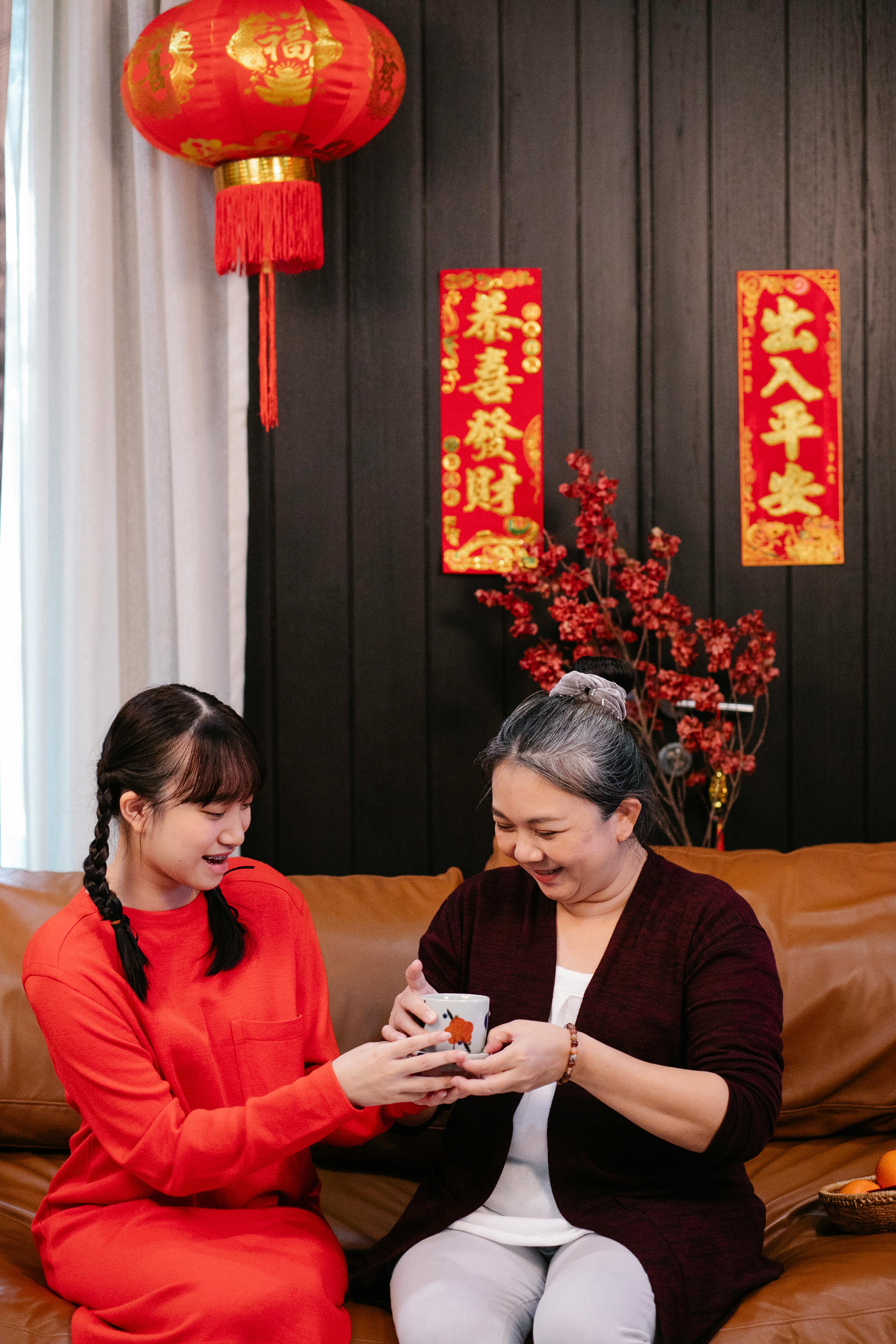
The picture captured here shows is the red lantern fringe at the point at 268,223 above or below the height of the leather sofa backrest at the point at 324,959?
above

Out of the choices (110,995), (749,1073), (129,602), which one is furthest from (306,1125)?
(129,602)

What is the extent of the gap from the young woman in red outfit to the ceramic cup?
0.03 meters

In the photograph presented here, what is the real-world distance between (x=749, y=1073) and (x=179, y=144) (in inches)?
74.9

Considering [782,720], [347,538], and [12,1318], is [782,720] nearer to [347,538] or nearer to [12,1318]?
[347,538]

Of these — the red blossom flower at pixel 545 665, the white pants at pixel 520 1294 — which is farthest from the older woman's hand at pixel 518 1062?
the red blossom flower at pixel 545 665

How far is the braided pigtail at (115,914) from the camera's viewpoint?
1.44 metres

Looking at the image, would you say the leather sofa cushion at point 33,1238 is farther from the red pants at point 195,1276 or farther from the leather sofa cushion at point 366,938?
the leather sofa cushion at point 366,938

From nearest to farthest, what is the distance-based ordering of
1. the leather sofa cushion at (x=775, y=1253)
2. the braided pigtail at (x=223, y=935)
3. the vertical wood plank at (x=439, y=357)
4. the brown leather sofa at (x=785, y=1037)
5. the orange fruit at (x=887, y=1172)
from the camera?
the leather sofa cushion at (x=775, y=1253)
the braided pigtail at (x=223, y=935)
the orange fruit at (x=887, y=1172)
the brown leather sofa at (x=785, y=1037)
the vertical wood plank at (x=439, y=357)

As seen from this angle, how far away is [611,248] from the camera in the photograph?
9.11 ft

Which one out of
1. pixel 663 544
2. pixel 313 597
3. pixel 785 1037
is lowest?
pixel 785 1037

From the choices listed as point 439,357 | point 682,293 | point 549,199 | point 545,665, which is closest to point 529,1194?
point 545,665

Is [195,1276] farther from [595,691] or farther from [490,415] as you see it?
[490,415]

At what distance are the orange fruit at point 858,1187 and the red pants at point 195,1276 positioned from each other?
691mm

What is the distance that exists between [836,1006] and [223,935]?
0.95 m
